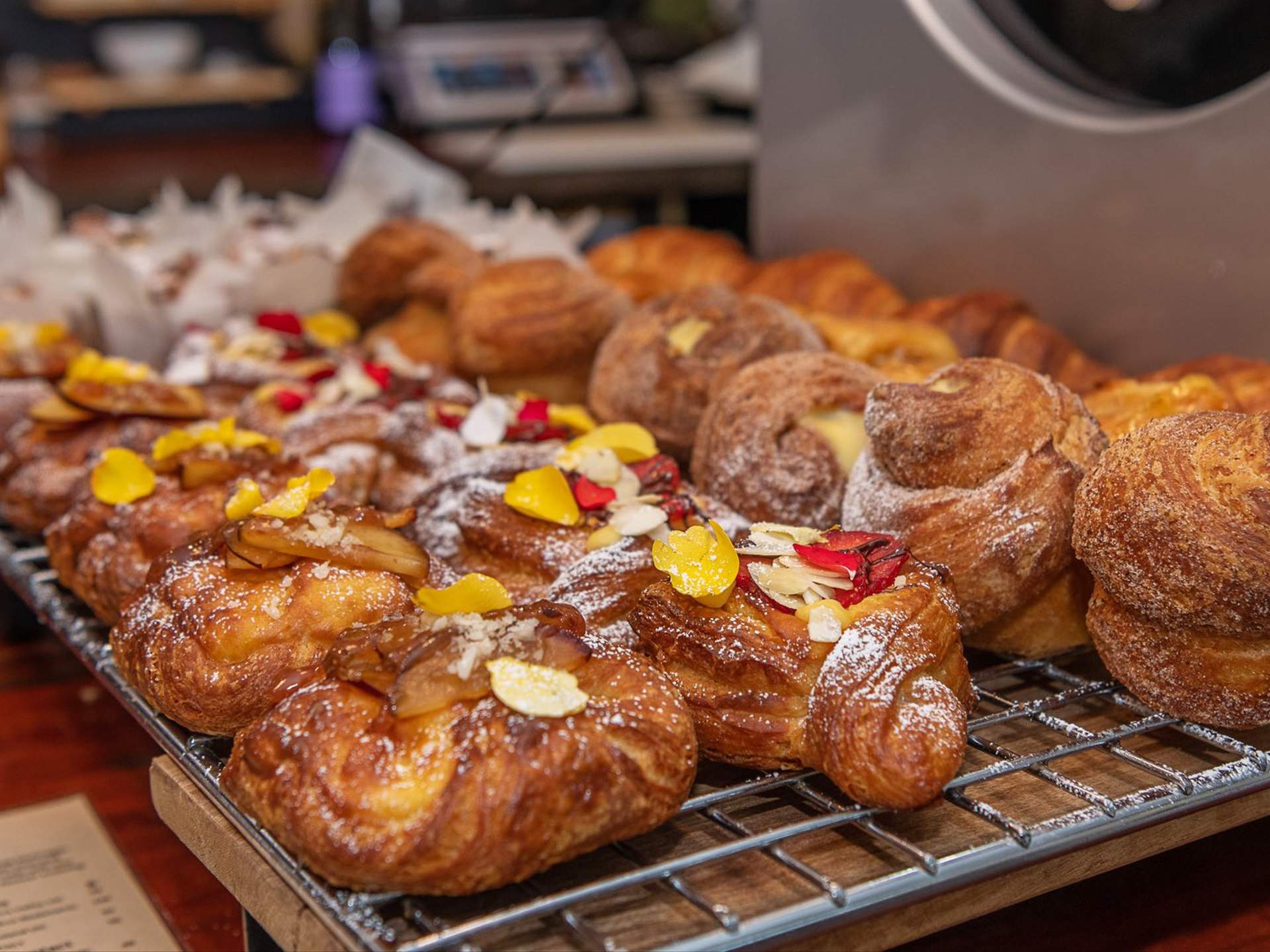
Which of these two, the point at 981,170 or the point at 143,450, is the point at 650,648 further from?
the point at 981,170

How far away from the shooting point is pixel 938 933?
162 cm

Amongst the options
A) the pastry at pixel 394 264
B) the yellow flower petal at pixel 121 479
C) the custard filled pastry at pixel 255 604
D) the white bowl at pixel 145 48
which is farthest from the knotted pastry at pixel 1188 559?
the white bowl at pixel 145 48

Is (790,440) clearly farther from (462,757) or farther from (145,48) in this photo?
(145,48)

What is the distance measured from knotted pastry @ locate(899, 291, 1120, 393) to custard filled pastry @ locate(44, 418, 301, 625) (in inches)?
44.7

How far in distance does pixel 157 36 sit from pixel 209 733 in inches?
324

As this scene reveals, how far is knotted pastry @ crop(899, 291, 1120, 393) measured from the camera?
7.22ft

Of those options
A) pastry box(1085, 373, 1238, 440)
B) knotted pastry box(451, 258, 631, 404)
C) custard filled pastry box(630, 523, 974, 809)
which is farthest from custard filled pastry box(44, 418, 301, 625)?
pastry box(1085, 373, 1238, 440)

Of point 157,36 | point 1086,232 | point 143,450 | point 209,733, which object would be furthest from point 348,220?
point 157,36

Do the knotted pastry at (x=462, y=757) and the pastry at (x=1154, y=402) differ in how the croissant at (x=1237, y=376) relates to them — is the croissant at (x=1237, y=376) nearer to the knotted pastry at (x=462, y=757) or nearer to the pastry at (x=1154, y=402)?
the pastry at (x=1154, y=402)

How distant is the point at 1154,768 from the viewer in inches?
55.1

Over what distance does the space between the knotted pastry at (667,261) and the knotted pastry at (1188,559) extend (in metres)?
1.48

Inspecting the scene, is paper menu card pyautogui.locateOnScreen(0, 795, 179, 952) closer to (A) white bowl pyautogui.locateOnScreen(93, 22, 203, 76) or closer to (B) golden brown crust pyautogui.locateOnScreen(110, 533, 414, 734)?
(B) golden brown crust pyautogui.locateOnScreen(110, 533, 414, 734)

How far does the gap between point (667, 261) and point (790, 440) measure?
128 cm

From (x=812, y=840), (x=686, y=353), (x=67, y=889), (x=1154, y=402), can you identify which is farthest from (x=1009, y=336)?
(x=67, y=889)
